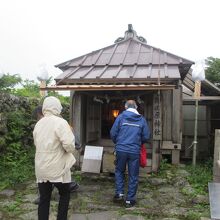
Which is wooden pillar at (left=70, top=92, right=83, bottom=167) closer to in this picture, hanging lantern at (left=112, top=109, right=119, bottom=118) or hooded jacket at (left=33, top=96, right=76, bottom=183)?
hanging lantern at (left=112, top=109, right=119, bottom=118)

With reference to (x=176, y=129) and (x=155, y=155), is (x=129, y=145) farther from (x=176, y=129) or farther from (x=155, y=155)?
(x=176, y=129)

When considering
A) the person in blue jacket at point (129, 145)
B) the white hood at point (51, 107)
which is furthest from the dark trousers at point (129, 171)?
the white hood at point (51, 107)

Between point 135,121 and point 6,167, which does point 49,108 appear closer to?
point 135,121

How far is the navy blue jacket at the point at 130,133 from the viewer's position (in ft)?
23.0

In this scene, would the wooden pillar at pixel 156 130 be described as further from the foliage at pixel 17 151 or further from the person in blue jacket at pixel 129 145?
the foliage at pixel 17 151

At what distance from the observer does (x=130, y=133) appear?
7.04m

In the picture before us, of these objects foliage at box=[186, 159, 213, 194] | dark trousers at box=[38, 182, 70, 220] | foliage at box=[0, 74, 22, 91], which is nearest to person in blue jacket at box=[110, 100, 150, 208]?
foliage at box=[186, 159, 213, 194]

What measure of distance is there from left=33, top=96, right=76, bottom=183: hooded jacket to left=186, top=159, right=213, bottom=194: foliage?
13.3ft

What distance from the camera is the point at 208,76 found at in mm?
14867

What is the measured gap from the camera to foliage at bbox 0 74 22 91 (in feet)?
37.5

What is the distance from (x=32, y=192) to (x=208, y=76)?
10.2 m

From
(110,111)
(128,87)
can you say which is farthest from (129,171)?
(110,111)

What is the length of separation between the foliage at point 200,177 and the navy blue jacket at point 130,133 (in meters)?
2.00

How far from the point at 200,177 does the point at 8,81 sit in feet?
24.0
